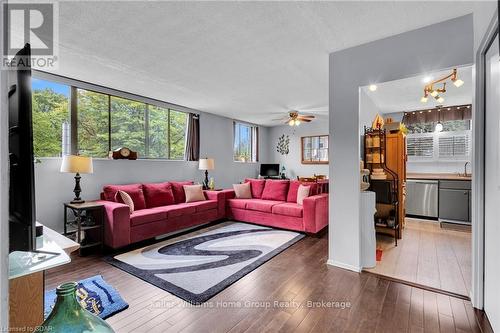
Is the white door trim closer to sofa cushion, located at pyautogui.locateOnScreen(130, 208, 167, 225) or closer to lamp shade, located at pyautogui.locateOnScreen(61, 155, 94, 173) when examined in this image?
sofa cushion, located at pyautogui.locateOnScreen(130, 208, 167, 225)

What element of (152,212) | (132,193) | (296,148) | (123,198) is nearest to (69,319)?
(152,212)

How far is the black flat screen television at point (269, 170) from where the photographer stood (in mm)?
7695

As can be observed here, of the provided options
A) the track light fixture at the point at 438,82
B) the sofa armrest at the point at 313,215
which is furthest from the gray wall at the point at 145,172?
the track light fixture at the point at 438,82

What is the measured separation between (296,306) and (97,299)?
171cm

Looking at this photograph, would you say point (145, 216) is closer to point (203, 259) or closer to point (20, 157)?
point (203, 259)

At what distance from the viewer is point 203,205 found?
4.55 metres

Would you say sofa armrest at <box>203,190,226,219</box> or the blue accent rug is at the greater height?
sofa armrest at <box>203,190,226,219</box>

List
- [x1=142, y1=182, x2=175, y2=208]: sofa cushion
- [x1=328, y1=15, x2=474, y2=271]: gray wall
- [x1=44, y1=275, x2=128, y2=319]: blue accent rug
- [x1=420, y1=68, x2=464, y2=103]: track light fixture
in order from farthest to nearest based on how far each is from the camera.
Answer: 1. [x1=142, y1=182, x2=175, y2=208]: sofa cushion
2. [x1=420, y1=68, x2=464, y2=103]: track light fixture
3. [x1=328, y1=15, x2=474, y2=271]: gray wall
4. [x1=44, y1=275, x2=128, y2=319]: blue accent rug

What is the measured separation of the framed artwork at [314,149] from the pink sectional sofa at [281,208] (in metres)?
2.55

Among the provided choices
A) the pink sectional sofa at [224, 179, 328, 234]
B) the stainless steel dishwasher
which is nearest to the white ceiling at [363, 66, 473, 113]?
the stainless steel dishwasher

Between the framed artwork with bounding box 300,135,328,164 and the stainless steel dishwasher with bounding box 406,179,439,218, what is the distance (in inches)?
94.4

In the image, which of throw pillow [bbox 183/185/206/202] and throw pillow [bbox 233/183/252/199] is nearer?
throw pillow [bbox 183/185/206/202]

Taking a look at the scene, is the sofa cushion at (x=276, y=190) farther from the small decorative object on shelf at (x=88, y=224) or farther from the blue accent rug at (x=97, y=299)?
the blue accent rug at (x=97, y=299)

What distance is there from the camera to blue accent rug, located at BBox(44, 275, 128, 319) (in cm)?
195
